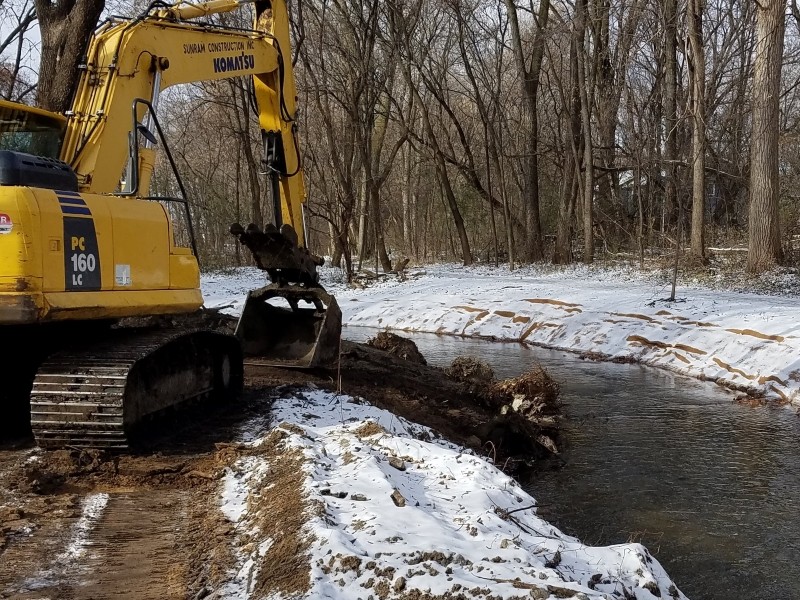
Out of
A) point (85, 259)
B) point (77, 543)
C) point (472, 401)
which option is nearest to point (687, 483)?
point (472, 401)

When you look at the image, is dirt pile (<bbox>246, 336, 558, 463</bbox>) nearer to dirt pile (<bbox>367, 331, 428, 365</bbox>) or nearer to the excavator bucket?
the excavator bucket

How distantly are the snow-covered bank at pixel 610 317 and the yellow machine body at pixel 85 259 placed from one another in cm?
822

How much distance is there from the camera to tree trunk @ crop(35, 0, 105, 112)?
11297mm

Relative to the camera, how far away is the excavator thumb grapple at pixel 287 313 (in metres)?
8.62

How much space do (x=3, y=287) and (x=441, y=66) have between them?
29104 millimetres

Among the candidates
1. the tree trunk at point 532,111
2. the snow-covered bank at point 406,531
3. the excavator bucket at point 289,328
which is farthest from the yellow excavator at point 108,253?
the tree trunk at point 532,111

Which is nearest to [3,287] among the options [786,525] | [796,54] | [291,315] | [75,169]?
[75,169]

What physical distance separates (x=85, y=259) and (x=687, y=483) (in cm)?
540

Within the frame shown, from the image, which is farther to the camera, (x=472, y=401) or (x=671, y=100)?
(x=671, y=100)

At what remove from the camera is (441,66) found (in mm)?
32250

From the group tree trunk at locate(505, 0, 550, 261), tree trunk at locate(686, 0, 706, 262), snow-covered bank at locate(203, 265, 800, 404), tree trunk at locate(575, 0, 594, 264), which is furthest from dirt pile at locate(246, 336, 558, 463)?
tree trunk at locate(505, 0, 550, 261)

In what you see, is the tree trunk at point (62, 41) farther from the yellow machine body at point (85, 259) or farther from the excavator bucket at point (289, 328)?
the yellow machine body at point (85, 259)

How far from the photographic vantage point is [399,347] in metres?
12.1

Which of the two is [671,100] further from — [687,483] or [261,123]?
[687,483]
